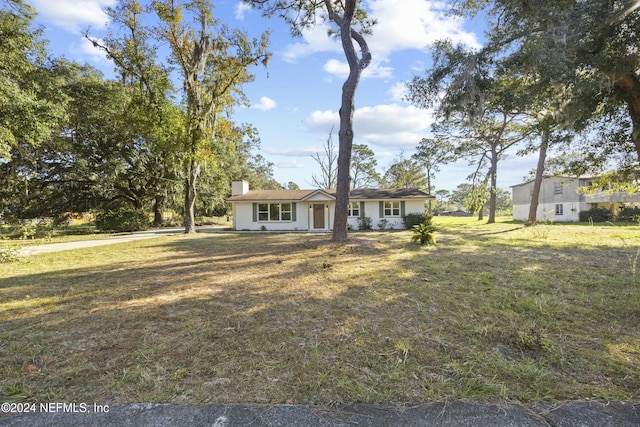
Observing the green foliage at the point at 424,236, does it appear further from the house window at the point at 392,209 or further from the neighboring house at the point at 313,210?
the house window at the point at 392,209

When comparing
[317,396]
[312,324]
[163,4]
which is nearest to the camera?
[317,396]

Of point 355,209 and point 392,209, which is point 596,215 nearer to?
point 392,209

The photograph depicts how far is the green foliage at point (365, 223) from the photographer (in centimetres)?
2050

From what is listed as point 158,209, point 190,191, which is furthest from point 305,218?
point 158,209

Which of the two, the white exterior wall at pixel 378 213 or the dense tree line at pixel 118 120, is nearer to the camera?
the dense tree line at pixel 118 120

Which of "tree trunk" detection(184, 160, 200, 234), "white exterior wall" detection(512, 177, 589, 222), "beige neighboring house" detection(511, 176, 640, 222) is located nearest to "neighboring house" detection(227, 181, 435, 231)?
"tree trunk" detection(184, 160, 200, 234)

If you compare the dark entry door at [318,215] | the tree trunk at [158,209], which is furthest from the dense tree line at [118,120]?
the dark entry door at [318,215]

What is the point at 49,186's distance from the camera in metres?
20.2

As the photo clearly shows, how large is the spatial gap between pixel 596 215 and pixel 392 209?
19.3 meters

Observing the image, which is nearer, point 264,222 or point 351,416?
point 351,416

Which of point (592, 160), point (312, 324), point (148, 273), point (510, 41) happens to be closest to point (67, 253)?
point (148, 273)

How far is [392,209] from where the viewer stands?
20.8 meters

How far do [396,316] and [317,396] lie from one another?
1867mm

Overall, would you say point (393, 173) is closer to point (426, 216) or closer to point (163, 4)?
point (426, 216)
